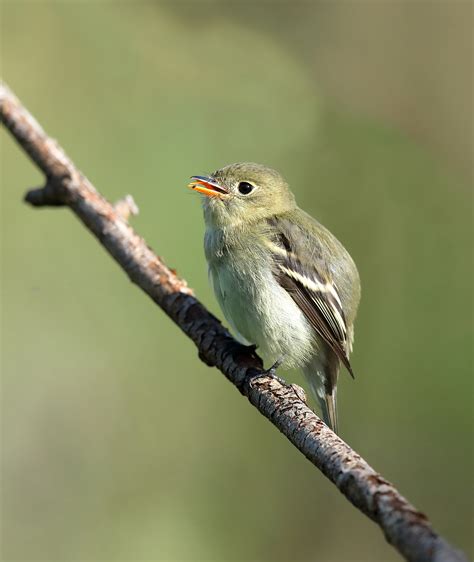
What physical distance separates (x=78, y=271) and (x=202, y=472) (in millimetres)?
Answer: 1274

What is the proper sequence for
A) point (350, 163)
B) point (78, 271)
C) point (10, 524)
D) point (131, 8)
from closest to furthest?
point (10, 524)
point (78, 271)
point (350, 163)
point (131, 8)

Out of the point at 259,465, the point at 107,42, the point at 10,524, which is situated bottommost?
the point at 10,524

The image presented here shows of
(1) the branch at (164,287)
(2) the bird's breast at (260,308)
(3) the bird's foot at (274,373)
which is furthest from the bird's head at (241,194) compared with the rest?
(3) the bird's foot at (274,373)

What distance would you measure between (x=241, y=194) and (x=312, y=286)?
66cm

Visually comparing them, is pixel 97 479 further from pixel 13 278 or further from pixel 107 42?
pixel 107 42

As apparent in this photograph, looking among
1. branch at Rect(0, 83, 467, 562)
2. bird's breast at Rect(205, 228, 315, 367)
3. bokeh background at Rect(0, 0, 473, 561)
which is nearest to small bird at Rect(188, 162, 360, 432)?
bird's breast at Rect(205, 228, 315, 367)

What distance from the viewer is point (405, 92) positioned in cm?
475

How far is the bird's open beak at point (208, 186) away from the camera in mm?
3572

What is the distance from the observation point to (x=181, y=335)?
406 cm

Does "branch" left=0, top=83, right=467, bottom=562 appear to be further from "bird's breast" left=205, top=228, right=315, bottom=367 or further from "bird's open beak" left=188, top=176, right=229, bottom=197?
"bird's open beak" left=188, top=176, right=229, bottom=197

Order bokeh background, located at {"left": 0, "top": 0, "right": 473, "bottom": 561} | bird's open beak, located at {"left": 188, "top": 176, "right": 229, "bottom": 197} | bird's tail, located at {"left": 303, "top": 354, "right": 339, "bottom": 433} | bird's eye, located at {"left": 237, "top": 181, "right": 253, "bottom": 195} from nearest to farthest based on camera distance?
bird's tail, located at {"left": 303, "top": 354, "right": 339, "bottom": 433} < bird's open beak, located at {"left": 188, "top": 176, "right": 229, "bottom": 197} < bird's eye, located at {"left": 237, "top": 181, "right": 253, "bottom": 195} < bokeh background, located at {"left": 0, "top": 0, "right": 473, "bottom": 561}

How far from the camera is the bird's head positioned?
11.7ft

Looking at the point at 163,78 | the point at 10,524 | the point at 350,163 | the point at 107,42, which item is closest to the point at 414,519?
the point at 10,524

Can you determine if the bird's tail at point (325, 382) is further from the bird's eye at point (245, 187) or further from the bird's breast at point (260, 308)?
the bird's eye at point (245, 187)
